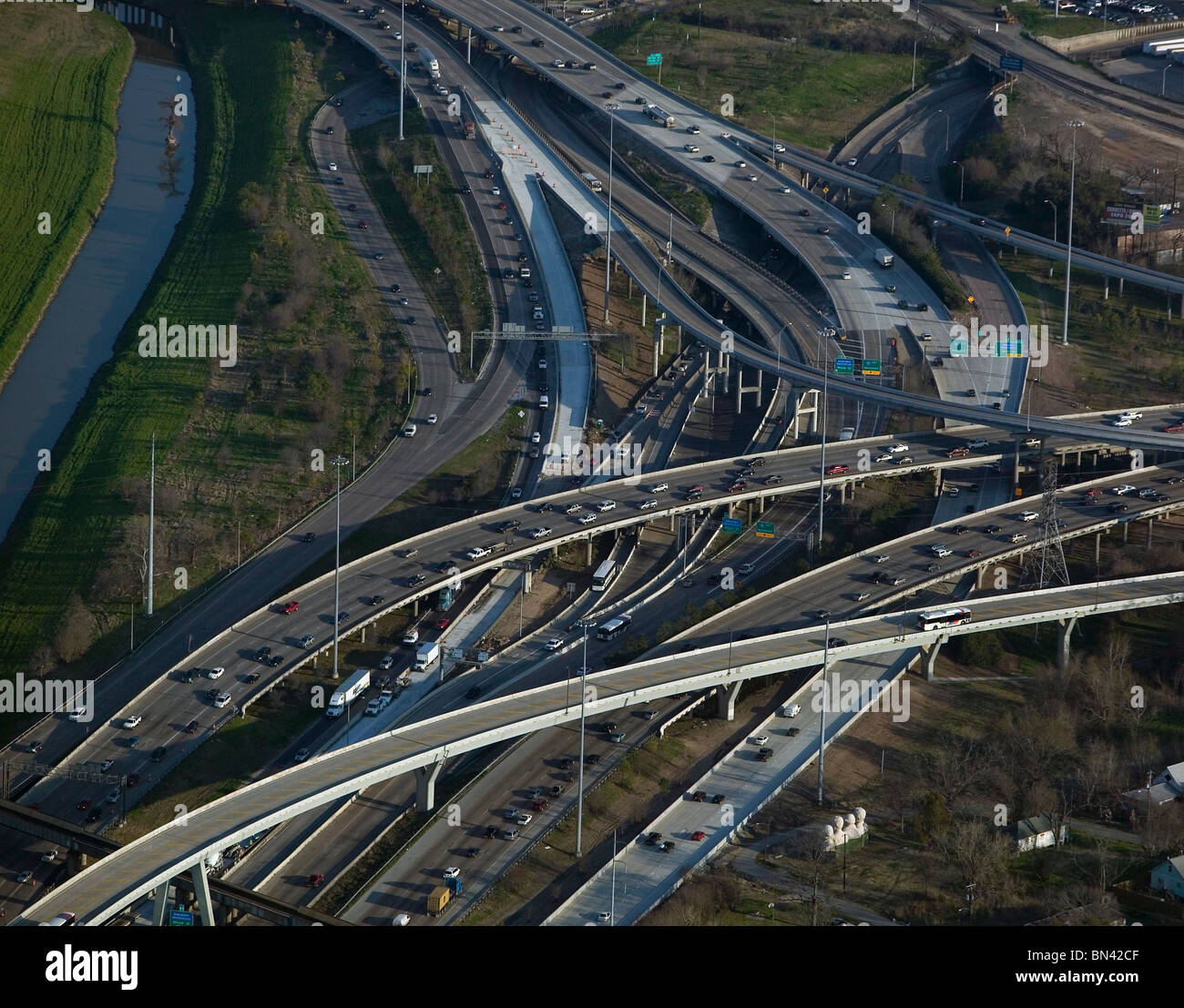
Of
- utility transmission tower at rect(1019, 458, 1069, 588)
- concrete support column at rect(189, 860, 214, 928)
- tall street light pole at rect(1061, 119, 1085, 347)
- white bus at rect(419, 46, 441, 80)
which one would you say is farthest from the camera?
white bus at rect(419, 46, 441, 80)

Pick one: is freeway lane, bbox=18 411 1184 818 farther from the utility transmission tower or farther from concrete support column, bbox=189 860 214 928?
concrete support column, bbox=189 860 214 928

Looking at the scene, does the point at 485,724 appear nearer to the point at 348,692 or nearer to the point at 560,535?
the point at 348,692

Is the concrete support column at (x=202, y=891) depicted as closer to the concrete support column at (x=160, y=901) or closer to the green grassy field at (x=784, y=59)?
the concrete support column at (x=160, y=901)

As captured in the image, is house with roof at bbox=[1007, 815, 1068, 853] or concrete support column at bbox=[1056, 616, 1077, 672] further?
concrete support column at bbox=[1056, 616, 1077, 672]

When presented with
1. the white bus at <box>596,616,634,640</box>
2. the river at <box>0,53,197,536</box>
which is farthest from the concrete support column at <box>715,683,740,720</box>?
the river at <box>0,53,197,536</box>

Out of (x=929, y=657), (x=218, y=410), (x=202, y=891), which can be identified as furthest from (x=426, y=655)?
(x=218, y=410)

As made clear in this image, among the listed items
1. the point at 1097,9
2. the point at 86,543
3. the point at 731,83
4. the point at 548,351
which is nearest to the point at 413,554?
the point at 86,543
